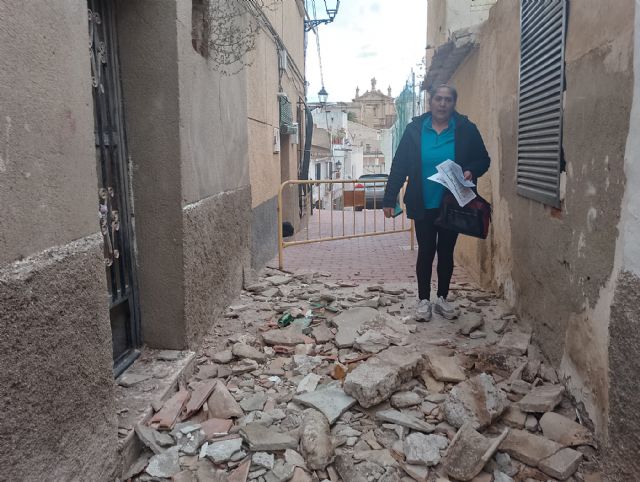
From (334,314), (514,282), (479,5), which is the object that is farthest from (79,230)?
(479,5)

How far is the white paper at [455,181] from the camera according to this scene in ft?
12.8

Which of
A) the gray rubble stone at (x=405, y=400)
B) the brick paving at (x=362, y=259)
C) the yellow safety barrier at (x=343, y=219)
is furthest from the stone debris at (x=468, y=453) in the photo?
the yellow safety barrier at (x=343, y=219)

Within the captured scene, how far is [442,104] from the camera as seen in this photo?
4.00 metres

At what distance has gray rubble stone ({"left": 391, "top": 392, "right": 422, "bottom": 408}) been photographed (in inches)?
113

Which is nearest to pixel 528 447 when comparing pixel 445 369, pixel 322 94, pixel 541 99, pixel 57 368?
pixel 445 369

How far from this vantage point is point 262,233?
263 inches

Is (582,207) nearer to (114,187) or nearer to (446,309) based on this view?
(446,309)

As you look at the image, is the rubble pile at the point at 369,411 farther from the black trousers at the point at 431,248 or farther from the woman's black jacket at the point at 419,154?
the woman's black jacket at the point at 419,154

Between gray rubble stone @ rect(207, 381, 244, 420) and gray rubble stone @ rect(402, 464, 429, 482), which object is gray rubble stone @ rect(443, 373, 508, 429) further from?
gray rubble stone @ rect(207, 381, 244, 420)

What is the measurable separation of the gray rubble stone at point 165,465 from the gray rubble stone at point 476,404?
137cm

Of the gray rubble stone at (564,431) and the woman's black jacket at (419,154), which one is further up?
the woman's black jacket at (419,154)

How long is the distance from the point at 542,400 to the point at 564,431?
0.86 feet

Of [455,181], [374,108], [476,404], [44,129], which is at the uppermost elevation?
[374,108]

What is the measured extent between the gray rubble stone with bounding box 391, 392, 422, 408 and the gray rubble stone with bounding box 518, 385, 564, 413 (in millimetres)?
544
